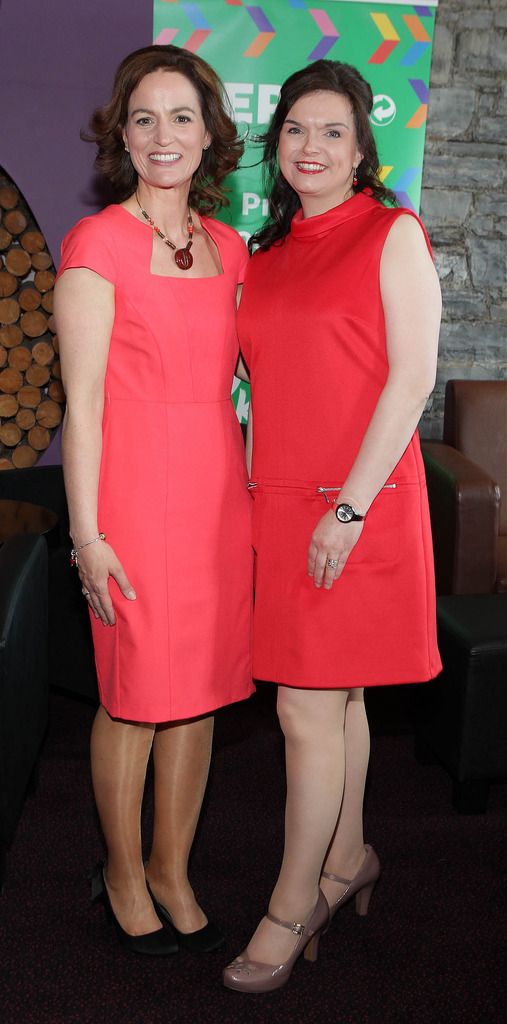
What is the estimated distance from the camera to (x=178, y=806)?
2105 millimetres

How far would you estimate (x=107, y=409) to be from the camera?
6.07ft

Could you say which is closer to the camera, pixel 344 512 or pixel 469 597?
pixel 344 512

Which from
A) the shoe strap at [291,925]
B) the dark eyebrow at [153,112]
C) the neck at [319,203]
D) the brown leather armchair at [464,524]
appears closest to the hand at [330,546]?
the neck at [319,203]

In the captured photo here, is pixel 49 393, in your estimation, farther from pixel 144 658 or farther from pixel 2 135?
pixel 144 658

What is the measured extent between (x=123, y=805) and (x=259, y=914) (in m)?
0.46

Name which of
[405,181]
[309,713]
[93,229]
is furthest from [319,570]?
[405,181]

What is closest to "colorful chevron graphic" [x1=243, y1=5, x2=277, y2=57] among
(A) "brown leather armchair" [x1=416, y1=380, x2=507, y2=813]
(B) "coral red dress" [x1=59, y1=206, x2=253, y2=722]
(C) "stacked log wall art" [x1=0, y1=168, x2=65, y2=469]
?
(C) "stacked log wall art" [x1=0, y1=168, x2=65, y2=469]

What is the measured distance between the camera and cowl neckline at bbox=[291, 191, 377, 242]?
73.7 inches

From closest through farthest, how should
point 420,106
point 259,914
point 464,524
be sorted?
point 259,914
point 464,524
point 420,106

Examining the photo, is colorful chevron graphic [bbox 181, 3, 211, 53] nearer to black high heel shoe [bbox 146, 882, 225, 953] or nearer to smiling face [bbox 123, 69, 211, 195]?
smiling face [bbox 123, 69, 211, 195]

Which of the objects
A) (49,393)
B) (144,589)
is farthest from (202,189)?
(49,393)

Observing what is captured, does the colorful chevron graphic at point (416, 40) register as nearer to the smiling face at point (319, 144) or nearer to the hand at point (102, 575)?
the smiling face at point (319, 144)

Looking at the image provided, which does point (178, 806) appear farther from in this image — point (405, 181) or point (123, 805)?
point (405, 181)

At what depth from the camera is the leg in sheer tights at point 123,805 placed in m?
2.01
